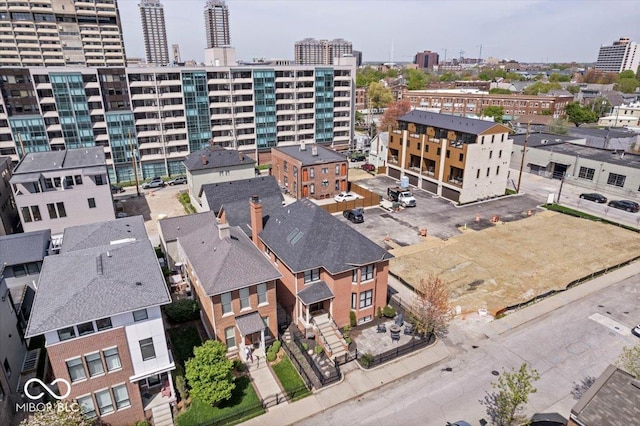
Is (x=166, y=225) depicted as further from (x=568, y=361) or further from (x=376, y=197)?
(x=568, y=361)

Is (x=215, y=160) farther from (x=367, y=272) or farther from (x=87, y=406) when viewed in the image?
(x=87, y=406)

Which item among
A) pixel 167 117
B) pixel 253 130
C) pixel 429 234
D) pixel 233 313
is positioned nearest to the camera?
pixel 233 313

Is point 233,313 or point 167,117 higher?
point 167,117

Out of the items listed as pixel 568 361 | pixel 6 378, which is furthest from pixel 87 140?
pixel 568 361

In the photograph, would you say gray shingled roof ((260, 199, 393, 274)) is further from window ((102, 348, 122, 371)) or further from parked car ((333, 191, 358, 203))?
parked car ((333, 191, 358, 203))

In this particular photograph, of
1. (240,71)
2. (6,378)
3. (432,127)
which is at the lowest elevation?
(6,378)

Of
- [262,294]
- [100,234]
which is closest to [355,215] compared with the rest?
[262,294]
